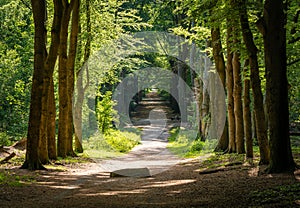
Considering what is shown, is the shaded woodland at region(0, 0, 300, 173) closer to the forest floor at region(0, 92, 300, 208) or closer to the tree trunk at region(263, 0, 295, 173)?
the tree trunk at region(263, 0, 295, 173)

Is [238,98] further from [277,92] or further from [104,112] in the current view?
[104,112]

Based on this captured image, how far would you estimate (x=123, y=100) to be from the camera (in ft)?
184

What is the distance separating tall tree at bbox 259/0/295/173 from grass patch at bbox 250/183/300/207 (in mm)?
2498

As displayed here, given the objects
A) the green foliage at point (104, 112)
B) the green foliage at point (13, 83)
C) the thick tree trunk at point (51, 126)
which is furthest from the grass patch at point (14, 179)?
the green foliage at point (104, 112)

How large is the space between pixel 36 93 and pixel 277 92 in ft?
27.1

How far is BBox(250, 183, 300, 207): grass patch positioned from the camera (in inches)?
320

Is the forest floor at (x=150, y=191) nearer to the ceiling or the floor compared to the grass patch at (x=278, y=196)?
nearer to the floor

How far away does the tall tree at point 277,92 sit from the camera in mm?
11992

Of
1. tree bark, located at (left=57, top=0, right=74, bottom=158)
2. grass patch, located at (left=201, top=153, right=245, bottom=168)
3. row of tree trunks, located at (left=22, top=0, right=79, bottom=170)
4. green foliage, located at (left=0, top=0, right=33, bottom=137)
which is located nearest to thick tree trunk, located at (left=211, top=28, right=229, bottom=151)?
grass patch, located at (left=201, top=153, right=245, bottom=168)

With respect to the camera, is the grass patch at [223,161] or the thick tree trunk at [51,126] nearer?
the grass patch at [223,161]

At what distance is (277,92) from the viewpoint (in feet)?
39.4

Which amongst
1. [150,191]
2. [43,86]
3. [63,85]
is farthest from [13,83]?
[150,191]

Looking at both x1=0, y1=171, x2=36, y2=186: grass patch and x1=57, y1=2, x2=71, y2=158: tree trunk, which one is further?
x1=57, y1=2, x2=71, y2=158: tree trunk

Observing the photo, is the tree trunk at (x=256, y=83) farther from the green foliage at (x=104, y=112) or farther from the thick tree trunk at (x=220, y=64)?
the green foliage at (x=104, y=112)
